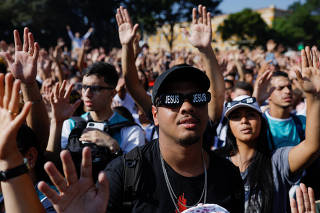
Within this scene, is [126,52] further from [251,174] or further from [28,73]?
[251,174]

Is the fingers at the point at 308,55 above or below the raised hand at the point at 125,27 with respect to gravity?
below

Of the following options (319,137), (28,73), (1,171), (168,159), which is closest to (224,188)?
(168,159)

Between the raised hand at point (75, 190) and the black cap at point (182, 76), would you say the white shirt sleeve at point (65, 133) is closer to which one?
the black cap at point (182, 76)

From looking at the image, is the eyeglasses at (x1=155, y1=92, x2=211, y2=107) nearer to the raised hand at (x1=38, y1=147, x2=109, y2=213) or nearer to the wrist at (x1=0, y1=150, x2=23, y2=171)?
the raised hand at (x1=38, y1=147, x2=109, y2=213)

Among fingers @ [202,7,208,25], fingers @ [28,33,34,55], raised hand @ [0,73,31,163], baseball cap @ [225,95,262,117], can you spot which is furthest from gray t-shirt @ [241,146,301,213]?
fingers @ [28,33,34,55]

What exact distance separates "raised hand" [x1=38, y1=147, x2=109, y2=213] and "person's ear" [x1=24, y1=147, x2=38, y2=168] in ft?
2.09

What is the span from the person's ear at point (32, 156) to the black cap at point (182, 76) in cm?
82

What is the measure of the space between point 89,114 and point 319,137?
217 cm

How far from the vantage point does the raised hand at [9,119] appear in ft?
4.77

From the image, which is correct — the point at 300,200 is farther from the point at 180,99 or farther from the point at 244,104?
the point at 244,104

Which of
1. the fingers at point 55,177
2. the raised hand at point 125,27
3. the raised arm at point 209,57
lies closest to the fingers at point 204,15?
the raised arm at point 209,57

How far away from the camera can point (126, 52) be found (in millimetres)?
3104

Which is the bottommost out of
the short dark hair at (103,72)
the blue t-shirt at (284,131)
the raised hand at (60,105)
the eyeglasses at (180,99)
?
the blue t-shirt at (284,131)

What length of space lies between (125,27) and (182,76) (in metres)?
1.49
